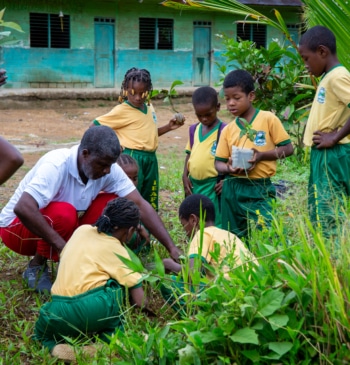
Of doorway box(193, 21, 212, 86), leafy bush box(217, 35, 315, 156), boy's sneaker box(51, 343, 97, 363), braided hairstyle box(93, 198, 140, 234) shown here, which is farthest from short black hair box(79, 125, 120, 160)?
doorway box(193, 21, 212, 86)

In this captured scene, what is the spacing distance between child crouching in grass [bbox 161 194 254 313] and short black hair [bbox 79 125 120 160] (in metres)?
0.53

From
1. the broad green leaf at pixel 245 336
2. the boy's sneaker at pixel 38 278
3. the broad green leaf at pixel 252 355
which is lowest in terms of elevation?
the boy's sneaker at pixel 38 278

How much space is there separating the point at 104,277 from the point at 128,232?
317 millimetres

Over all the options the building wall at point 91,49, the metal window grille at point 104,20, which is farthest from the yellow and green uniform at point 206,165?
the metal window grille at point 104,20

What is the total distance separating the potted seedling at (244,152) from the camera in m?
4.71

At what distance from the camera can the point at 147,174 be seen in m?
5.71

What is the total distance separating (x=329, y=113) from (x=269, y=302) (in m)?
2.15

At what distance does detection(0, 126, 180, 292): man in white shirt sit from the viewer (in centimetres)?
408

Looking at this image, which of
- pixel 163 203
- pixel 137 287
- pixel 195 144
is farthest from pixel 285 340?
pixel 163 203

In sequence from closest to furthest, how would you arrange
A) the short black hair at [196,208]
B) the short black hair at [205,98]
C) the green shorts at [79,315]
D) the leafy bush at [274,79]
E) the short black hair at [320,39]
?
the green shorts at [79,315] < the short black hair at [196,208] < the short black hair at [320,39] < the short black hair at [205,98] < the leafy bush at [274,79]

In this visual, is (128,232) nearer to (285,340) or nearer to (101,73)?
(285,340)

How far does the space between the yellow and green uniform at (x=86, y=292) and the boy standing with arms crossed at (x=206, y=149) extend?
1678 millimetres

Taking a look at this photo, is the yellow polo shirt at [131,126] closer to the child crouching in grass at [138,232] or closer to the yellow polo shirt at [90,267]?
the child crouching in grass at [138,232]

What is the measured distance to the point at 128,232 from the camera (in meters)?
3.82
